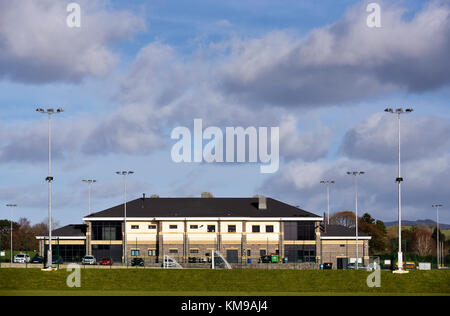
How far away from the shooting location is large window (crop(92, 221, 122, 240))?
363 ft

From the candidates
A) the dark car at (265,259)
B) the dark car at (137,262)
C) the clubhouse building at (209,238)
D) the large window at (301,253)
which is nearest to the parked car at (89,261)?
the dark car at (137,262)

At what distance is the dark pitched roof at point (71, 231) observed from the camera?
4435 inches

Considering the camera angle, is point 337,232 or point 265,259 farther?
point 337,232

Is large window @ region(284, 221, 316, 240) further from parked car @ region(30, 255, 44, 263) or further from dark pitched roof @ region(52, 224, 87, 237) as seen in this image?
parked car @ region(30, 255, 44, 263)

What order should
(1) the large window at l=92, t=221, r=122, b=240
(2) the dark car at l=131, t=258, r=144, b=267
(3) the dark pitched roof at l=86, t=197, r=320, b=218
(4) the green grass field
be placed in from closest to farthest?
1. (4) the green grass field
2. (2) the dark car at l=131, t=258, r=144, b=267
3. (1) the large window at l=92, t=221, r=122, b=240
4. (3) the dark pitched roof at l=86, t=197, r=320, b=218

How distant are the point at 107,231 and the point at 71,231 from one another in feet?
24.8

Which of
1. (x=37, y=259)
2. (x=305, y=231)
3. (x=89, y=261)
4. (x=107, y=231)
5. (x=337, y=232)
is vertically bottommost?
(x=89, y=261)

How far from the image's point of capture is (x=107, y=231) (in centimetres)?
11069

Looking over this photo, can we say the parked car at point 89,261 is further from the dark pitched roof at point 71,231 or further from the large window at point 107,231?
the dark pitched roof at point 71,231

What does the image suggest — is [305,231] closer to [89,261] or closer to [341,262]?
[341,262]

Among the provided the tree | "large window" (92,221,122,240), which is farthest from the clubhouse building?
the tree

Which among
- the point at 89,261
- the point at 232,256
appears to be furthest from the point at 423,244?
the point at 89,261
